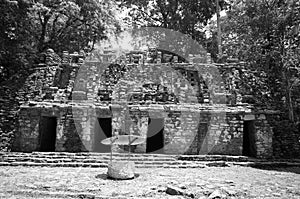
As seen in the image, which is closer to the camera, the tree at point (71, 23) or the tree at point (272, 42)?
the tree at point (272, 42)

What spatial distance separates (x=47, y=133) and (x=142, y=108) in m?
5.25

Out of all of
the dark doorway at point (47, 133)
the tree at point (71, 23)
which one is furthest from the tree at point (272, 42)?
the dark doorway at point (47, 133)

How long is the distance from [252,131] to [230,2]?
48.9 ft

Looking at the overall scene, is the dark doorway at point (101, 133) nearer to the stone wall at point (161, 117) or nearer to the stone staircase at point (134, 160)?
the stone wall at point (161, 117)

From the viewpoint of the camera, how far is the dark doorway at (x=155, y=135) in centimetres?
1593

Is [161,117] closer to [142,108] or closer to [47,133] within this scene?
[142,108]

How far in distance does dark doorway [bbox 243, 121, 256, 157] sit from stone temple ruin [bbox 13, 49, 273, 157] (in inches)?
1.9

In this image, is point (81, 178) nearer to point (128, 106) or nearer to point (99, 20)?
point (128, 106)

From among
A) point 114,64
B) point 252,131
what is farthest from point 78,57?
point 252,131

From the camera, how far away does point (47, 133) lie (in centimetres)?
1545

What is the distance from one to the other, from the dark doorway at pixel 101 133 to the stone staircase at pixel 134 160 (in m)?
1.84

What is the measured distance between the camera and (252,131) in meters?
14.5

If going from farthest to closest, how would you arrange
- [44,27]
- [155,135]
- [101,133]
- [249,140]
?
[44,27] → [155,135] → [101,133] → [249,140]

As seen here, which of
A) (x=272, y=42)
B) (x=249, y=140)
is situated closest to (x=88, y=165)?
(x=249, y=140)
